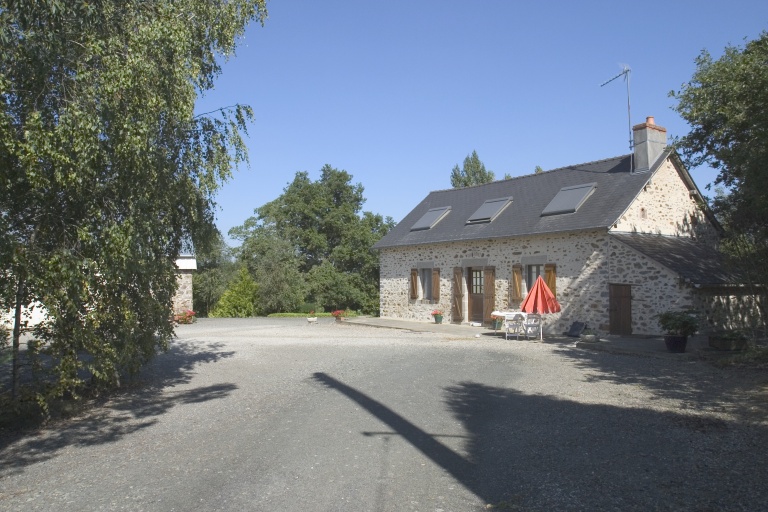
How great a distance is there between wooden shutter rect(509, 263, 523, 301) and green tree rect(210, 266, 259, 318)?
1585 centimetres

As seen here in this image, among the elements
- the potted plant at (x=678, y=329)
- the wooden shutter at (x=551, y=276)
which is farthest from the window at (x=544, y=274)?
the potted plant at (x=678, y=329)

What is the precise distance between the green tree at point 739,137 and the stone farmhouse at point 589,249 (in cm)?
222

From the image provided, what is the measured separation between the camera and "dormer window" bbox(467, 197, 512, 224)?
22.3 meters

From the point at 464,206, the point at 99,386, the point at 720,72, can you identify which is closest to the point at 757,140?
the point at 720,72

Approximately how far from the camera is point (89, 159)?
20.9ft

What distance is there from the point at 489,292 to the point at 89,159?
16536mm

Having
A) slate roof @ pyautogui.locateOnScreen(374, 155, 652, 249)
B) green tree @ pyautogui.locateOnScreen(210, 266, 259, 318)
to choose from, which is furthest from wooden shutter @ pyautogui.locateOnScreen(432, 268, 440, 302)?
green tree @ pyautogui.locateOnScreen(210, 266, 259, 318)

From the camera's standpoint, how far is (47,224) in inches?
281

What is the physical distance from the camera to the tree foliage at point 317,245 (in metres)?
32.1

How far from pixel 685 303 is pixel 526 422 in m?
10.8

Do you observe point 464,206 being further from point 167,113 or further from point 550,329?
point 167,113

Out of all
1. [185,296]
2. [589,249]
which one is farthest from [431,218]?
[185,296]

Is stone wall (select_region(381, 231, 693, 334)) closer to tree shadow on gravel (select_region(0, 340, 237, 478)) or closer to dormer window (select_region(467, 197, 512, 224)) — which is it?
dormer window (select_region(467, 197, 512, 224))

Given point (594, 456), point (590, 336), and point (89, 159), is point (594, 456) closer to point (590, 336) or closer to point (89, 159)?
point (89, 159)
